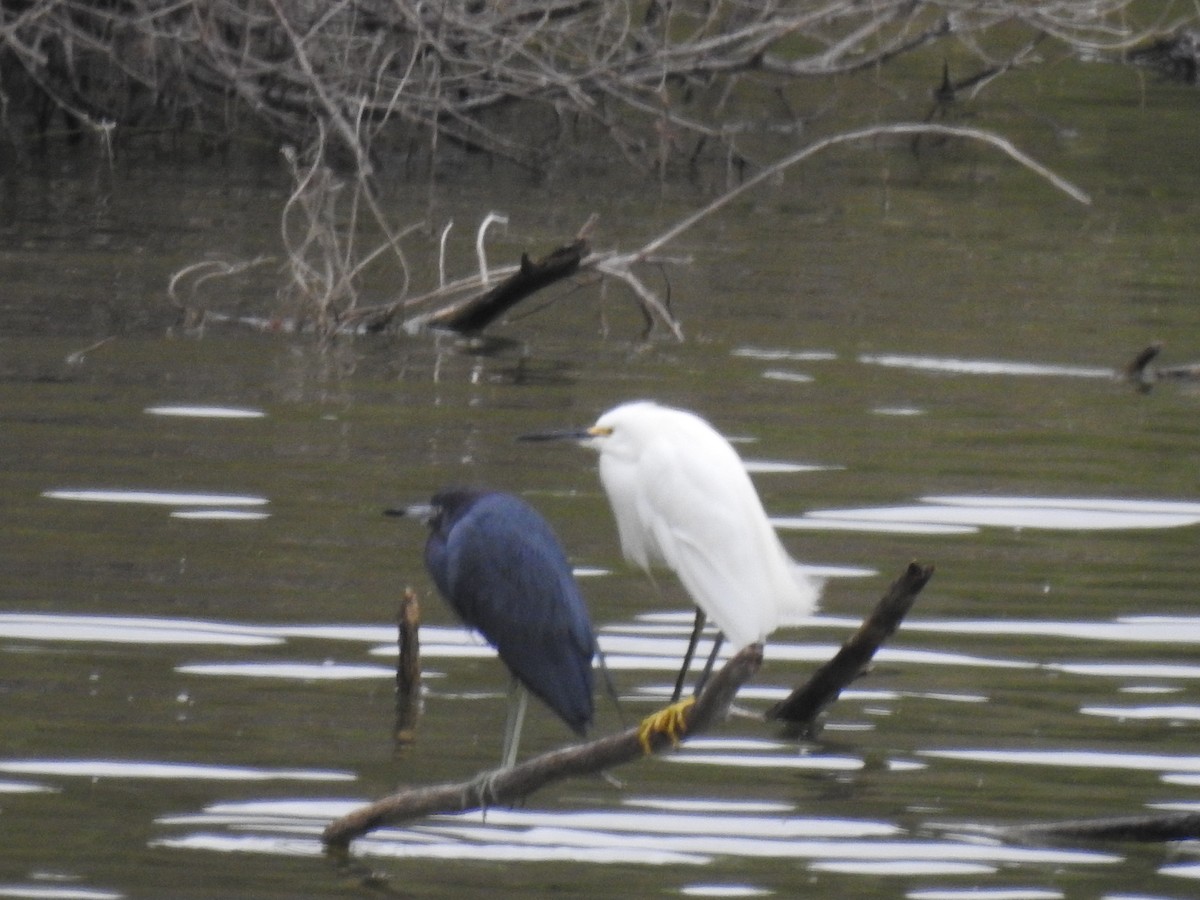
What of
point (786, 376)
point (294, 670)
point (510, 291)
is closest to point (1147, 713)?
point (294, 670)

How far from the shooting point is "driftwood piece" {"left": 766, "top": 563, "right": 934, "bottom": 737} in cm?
508

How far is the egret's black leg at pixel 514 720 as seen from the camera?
15.4ft

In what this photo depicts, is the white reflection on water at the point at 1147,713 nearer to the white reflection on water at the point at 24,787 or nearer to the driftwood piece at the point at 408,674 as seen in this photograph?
the driftwood piece at the point at 408,674

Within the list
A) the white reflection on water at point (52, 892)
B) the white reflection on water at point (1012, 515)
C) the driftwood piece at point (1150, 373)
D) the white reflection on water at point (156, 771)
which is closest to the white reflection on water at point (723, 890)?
the white reflection on water at point (156, 771)

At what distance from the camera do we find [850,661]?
5.37 meters

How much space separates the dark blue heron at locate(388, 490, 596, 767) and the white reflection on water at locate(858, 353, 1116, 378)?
20.4 ft

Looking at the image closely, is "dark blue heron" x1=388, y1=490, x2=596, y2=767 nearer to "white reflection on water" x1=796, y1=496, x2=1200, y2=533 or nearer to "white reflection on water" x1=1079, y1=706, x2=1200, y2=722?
"white reflection on water" x1=1079, y1=706, x2=1200, y2=722

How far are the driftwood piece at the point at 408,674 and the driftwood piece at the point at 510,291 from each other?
479cm

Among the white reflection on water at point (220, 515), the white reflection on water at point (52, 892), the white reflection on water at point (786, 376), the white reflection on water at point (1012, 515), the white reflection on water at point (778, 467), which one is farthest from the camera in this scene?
the white reflection on water at point (786, 376)

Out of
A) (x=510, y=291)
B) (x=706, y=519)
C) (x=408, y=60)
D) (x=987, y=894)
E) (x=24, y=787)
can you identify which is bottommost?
(x=24, y=787)

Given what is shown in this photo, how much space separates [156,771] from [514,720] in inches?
35.3

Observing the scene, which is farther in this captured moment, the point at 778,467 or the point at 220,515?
the point at 778,467

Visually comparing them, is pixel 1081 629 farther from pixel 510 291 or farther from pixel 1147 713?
pixel 510 291

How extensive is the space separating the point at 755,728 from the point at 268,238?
909cm
